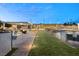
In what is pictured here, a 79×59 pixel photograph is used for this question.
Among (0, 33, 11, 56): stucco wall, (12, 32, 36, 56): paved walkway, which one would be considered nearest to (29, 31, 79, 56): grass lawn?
(12, 32, 36, 56): paved walkway

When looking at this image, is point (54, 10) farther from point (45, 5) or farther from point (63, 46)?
point (63, 46)

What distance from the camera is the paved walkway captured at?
4328 millimetres

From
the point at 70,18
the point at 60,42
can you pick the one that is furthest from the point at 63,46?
the point at 70,18

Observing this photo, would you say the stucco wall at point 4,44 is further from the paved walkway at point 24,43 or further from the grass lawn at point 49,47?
the grass lawn at point 49,47

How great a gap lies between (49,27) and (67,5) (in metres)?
0.37

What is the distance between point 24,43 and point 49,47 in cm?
34

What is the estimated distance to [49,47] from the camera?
4.32 meters

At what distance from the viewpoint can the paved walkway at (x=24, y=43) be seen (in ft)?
14.2

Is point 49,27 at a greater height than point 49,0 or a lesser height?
lesser

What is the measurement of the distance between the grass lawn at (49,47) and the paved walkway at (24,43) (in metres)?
0.06

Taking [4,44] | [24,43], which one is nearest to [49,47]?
[24,43]

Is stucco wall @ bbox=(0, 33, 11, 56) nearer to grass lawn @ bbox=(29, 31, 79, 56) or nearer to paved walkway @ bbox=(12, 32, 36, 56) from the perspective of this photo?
paved walkway @ bbox=(12, 32, 36, 56)

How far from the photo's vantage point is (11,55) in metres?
4.32

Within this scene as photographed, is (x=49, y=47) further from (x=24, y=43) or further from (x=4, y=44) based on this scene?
(x=4, y=44)
